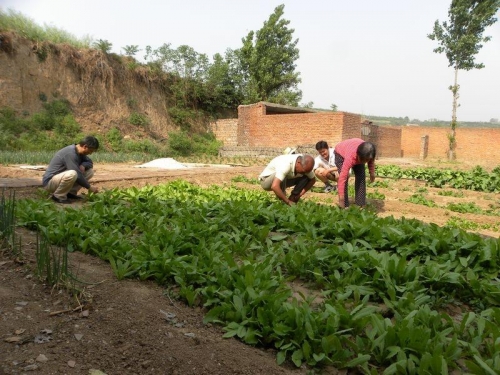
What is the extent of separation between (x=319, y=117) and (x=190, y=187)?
12061 millimetres

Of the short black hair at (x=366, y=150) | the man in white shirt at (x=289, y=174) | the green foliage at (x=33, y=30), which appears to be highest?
the green foliage at (x=33, y=30)

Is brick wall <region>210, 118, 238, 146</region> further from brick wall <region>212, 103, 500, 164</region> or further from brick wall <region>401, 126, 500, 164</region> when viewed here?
brick wall <region>401, 126, 500, 164</region>

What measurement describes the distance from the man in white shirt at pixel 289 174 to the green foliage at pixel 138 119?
56.4 feet

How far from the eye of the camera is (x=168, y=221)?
4.55 metres

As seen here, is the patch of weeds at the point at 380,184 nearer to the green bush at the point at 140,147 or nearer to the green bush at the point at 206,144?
the green bush at the point at 140,147

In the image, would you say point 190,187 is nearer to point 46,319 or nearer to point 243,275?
point 243,275

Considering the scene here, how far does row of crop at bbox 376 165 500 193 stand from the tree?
16.1m

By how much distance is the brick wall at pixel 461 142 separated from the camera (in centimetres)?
2594

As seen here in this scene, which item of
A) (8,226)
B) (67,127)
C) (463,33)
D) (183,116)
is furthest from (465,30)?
(8,226)

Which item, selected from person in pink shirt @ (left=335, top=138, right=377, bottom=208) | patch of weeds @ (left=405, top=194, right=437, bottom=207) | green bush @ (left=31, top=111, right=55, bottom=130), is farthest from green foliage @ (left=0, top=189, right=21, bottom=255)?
green bush @ (left=31, top=111, right=55, bottom=130)

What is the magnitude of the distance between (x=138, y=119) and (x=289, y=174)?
1765 centimetres

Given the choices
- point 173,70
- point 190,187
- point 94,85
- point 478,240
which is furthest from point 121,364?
point 173,70

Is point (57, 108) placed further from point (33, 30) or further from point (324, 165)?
point (324, 165)

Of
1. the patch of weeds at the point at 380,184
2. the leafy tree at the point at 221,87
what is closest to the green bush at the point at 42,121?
the leafy tree at the point at 221,87
